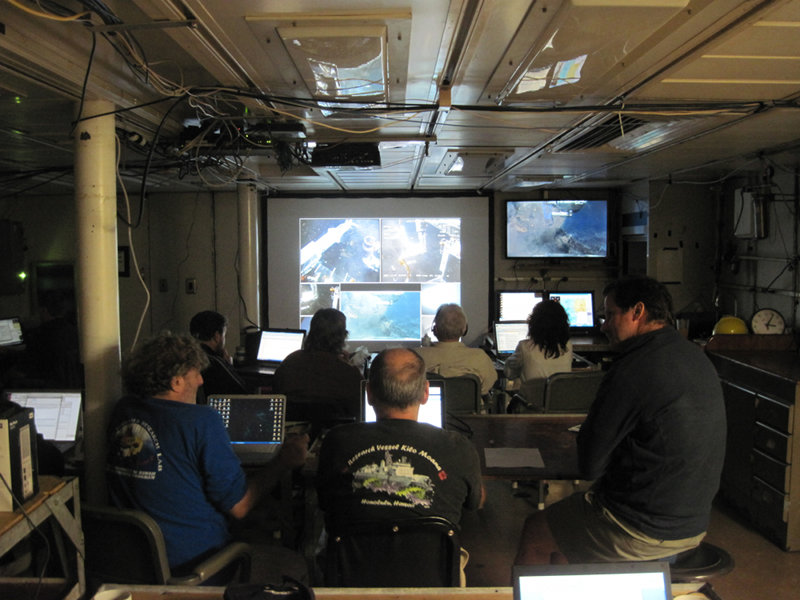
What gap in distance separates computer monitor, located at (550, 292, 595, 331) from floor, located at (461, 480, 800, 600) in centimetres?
272

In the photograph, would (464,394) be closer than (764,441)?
No

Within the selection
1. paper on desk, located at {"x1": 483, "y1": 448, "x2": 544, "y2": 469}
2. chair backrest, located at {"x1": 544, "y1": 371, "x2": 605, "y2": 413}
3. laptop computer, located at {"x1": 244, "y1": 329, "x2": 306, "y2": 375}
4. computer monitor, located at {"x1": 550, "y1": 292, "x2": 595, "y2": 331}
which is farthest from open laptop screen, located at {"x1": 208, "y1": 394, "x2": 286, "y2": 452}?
computer monitor, located at {"x1": 550, "y1": 292, "x2": 595, "y2": 331}

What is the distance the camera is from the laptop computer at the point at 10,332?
19.3 ft

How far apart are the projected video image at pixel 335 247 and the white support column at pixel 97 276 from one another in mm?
4027

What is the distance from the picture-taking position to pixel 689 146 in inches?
146

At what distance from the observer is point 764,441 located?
3148 millimetres

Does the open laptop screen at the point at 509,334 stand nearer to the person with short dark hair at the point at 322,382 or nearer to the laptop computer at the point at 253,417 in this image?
the person with short dark hair at the point at 322,382

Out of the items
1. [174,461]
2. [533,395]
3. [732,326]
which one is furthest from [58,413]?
[732,326]

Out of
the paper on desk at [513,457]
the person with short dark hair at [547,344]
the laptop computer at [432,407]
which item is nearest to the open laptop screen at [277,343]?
the person with short dark hair at [547,344]

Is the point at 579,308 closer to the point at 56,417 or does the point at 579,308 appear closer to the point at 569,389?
the point at 569,389

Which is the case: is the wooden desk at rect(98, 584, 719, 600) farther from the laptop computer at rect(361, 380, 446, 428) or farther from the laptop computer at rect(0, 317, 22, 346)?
the laptop computer at rect(0, 317, 22, 346)

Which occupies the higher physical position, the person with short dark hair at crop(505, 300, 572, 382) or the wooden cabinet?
the person with short dark hair at crop(505, 300, 572, 382)

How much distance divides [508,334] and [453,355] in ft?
7.18

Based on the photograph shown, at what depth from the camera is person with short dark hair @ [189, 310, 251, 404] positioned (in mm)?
3247
